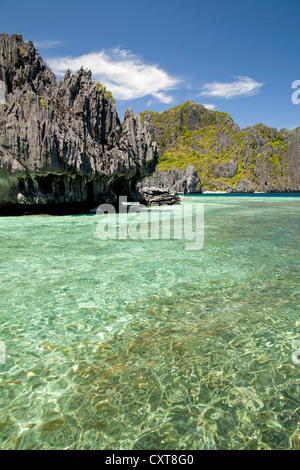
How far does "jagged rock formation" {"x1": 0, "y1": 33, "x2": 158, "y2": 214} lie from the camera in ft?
91.7

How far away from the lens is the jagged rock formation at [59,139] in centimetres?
2794

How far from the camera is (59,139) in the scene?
28.8 meters

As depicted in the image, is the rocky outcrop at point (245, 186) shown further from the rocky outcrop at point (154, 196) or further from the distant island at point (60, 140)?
the distant island at point (60, 140)

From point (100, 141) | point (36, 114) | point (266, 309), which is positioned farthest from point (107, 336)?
point (100, 141)

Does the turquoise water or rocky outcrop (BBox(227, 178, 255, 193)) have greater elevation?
rocky outcrop (BBox(227, 178, 255, 193))

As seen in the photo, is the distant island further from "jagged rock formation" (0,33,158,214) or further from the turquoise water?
the turquoise water

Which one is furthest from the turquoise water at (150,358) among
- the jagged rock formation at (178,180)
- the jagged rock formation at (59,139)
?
the jagged rock formation at (178,180)

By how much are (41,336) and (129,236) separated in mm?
12310

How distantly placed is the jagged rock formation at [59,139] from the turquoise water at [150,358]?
74.7ft

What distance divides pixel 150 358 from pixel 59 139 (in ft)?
96.3

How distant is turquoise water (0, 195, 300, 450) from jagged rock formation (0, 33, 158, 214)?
22.8m

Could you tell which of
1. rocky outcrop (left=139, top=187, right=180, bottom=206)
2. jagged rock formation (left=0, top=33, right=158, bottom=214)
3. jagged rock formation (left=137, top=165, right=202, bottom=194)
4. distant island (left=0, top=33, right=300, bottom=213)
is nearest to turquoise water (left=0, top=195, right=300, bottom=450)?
distant island (left=0, top=33, right=300, bottom=213)
